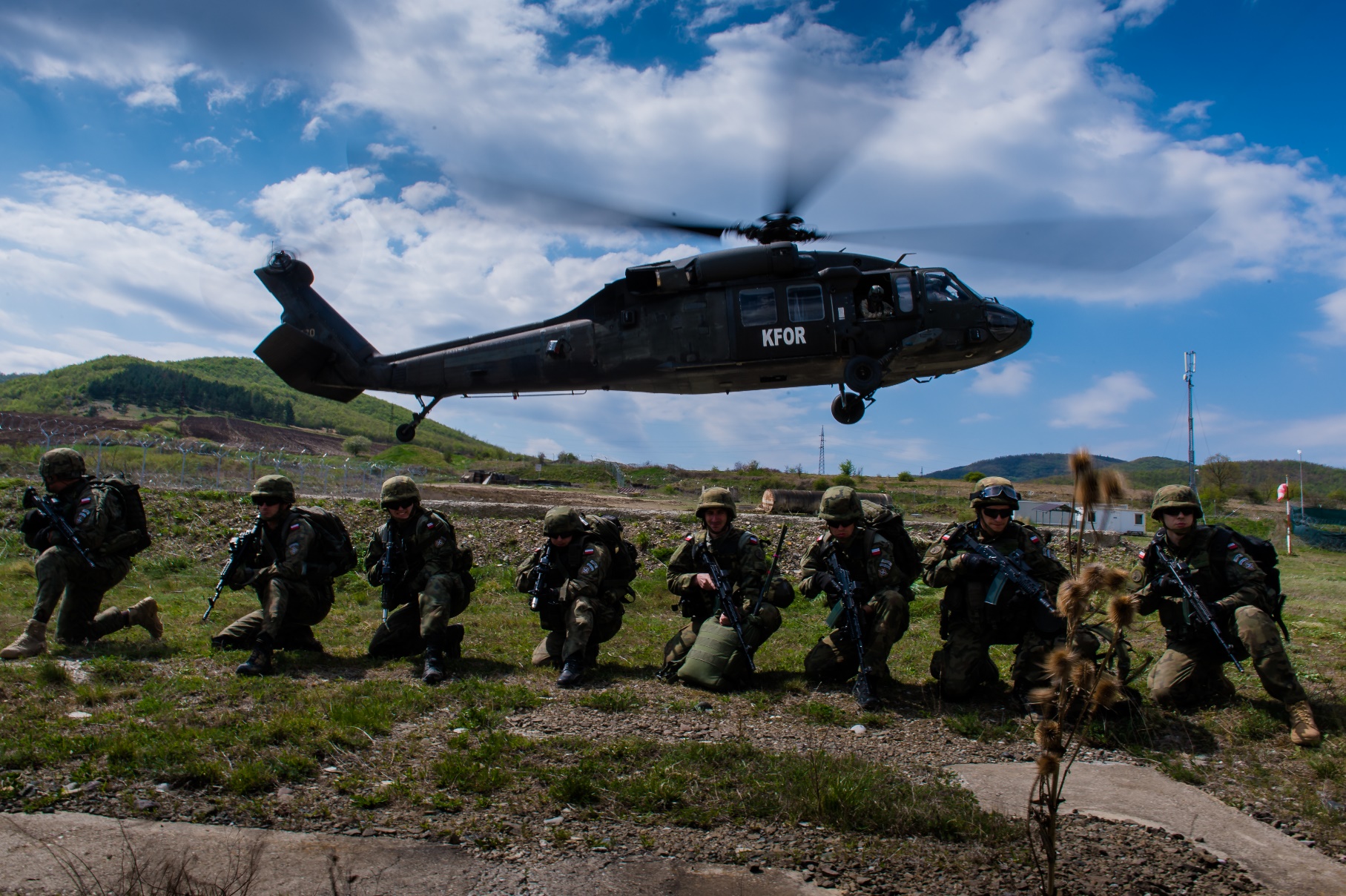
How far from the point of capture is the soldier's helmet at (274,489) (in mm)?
6762

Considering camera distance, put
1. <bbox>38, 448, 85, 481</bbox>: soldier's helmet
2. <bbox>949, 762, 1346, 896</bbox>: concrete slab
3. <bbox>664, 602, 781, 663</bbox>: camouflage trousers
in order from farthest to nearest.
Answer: <bbox>38, 448, 85, 481</bbox>: soldier's helmet, <bbox>664, 602, 781, 663</bbox>: camouflage trousers, <bbox>949, 762, 1346, 896</bbox>: concrete slab

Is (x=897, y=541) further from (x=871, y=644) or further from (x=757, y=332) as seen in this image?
(x=757, y=332)

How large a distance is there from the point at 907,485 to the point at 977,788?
27666 mm

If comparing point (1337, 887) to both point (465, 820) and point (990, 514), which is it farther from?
point (465, 820)

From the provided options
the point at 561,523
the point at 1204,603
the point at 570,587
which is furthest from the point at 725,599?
the point at 1204,603

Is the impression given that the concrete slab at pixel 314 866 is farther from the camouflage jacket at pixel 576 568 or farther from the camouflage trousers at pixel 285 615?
the camouflage jacket at pixel 576 568

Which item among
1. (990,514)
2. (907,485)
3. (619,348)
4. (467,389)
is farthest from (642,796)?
(907,485)

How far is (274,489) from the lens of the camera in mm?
6828

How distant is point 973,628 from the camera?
5.77m

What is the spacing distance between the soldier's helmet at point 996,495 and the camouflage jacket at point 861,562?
0.75 meters

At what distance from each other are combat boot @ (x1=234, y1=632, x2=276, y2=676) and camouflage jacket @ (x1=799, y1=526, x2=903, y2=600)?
13.4 feet

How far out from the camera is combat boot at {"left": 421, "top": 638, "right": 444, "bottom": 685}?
5.93 m

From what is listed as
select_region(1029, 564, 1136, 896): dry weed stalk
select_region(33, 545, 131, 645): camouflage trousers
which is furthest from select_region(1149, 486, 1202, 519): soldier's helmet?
select_region(33, 545, 131, 645): camouflage trousers

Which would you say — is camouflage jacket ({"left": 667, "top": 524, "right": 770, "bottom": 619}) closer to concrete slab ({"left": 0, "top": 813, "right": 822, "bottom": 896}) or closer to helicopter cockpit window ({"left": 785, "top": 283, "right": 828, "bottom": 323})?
concrete slab ({"left": 0, "top": 813, "right": 822, "bottom": 896})
